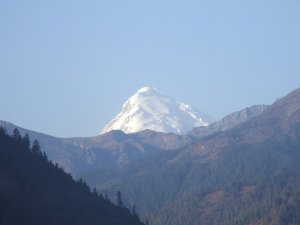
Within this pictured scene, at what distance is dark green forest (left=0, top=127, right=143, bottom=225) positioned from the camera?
14000 centimetres

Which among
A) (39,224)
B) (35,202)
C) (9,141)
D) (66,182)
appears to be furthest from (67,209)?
(9,141)

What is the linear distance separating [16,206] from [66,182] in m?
41.3

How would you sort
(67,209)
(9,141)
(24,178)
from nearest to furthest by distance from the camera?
(67,209) < (24,178) < (9,141)

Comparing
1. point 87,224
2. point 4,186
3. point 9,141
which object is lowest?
point 87,224

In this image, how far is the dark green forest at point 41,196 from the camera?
140m

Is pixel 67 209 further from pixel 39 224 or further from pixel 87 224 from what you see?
pixel 39 224

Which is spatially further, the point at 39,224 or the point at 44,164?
the point at 44,164

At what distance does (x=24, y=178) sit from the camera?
165 meters

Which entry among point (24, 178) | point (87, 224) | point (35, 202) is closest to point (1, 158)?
point (24, 178)

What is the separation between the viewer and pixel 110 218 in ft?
546

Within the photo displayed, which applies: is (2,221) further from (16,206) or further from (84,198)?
(84,198)

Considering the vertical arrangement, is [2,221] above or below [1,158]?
below

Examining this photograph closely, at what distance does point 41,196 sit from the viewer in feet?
517

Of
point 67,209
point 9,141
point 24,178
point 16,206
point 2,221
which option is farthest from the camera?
point 9,141
